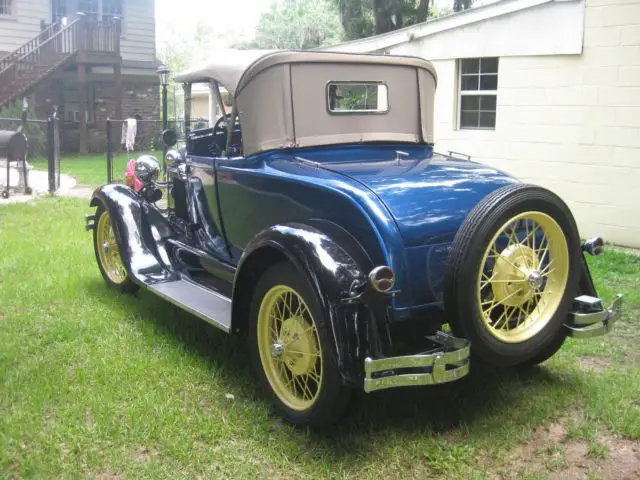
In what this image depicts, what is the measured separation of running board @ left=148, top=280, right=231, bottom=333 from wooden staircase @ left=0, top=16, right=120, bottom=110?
16.6m

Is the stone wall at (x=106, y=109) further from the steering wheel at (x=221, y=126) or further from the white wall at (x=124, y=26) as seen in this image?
the steering wheel at (x=221, y=126)

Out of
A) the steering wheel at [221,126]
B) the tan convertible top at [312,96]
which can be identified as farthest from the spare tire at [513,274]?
the steering wheel at [221,126]

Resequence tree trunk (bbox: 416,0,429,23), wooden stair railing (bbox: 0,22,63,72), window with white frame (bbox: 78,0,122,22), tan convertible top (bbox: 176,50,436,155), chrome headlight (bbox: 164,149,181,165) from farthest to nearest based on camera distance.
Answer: tree trunk (bbox: 416,0,429,23) < window with white frame (bbox: 78,0,122,22) < wooden stair railing (bbox: 0,22,63,72) < chrome headlight (bbox: 164,149,181,165) < tan convertible top (bbox: 176,50,436,155)

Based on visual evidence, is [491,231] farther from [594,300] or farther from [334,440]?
[334,440]

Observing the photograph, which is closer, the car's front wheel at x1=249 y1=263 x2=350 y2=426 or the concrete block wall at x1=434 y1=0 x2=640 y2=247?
the car's front wheel at x1=249 y1=263 x2=350 y2=426

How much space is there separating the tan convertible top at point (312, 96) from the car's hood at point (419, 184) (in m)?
0.16

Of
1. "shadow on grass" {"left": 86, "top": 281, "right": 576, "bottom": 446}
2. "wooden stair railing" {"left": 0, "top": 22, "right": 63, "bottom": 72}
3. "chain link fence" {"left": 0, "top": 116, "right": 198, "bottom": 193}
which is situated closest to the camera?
"shadow on grass" {"left": 86, "top": 281, "right": 576, "bottom": 446}

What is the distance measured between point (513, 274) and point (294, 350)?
119 cm

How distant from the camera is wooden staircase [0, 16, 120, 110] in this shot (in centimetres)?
1950

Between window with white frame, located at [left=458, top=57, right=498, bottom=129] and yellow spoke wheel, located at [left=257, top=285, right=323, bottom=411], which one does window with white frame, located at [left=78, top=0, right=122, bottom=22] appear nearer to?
window with white frame, located at [left=458, top=57, right=498, bottom=129]

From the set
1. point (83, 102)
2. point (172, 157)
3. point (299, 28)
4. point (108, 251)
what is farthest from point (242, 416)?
point (299, 28)

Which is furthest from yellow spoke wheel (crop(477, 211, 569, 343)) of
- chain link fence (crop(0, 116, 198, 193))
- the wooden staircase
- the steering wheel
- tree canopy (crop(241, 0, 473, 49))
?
tree canopy (crop(241, 0, 473, 49))

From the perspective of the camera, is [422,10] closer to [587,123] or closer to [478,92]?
[478,92]

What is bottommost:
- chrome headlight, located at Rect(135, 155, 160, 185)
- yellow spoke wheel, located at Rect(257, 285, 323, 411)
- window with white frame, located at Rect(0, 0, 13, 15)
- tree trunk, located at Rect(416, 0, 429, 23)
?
yellow spoke wheel, located at Rect(257, 285, 323, 411)
